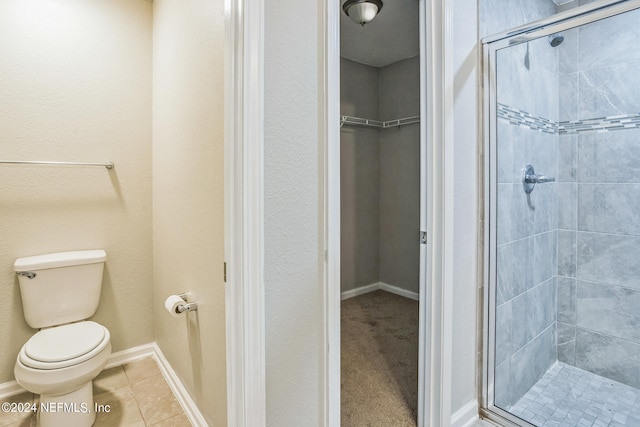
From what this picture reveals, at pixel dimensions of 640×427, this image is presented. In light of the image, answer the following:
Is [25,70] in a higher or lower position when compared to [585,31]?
lower

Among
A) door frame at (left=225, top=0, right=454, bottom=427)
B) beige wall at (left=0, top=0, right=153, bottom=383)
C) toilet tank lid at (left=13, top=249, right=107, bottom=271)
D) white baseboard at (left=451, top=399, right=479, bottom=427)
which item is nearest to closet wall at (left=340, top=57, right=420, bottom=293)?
white baseboard at (left=451, top=399, right=479, bottom=427)

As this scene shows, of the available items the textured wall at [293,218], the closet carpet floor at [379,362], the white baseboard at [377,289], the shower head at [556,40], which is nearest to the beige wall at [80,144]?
the closet carpet floor at [379,362]

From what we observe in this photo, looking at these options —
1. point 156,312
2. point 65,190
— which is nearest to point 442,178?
point 156,312

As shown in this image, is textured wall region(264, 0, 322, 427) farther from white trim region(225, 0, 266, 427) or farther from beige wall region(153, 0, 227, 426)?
beige wall region(153, 0, 227, 426)

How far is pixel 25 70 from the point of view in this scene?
1807mm

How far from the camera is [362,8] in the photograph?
84.7 inches

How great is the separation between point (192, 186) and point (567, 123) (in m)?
2.28

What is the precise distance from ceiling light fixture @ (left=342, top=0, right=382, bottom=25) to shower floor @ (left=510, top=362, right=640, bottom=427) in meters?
2.51

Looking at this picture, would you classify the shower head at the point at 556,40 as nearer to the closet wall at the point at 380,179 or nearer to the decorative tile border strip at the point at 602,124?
the decorative tile border strip at the point at 602,124

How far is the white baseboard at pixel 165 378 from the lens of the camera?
1.58m

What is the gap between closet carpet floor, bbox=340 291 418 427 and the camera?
1709mm

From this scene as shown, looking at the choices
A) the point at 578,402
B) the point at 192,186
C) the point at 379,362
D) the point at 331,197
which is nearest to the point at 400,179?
the point at 379,362

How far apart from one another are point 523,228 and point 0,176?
2927 mm

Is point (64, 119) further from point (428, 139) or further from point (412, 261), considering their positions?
point (412, 261)
